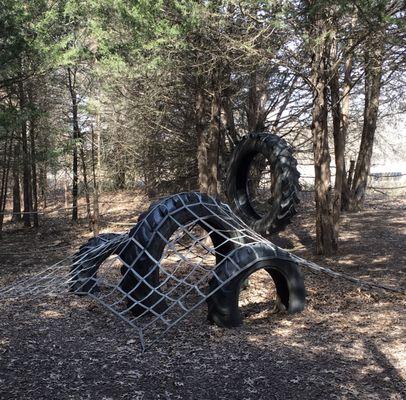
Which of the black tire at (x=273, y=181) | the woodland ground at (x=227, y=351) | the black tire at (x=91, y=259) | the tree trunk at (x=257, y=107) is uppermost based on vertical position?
the tree trunk at (x=257, y=107)

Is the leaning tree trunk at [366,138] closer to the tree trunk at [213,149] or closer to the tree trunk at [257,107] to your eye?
the tree trunk at [257,107]

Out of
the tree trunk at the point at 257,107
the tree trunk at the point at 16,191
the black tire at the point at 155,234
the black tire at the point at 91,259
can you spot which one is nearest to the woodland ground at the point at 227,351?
the black tire at the point at 91,259

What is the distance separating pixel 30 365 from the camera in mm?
4508

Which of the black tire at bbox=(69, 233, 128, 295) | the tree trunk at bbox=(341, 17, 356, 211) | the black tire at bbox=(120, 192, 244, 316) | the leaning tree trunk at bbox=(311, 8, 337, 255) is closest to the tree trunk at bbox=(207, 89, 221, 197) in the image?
the leaning tree trunk at bbox=(311, 8, 337, 255)

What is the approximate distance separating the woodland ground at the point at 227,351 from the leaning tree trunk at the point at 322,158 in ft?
4.07

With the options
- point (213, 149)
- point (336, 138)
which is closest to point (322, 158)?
point (336, 138)

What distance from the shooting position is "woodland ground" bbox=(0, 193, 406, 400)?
12.7 ft

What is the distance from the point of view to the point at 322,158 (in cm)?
879

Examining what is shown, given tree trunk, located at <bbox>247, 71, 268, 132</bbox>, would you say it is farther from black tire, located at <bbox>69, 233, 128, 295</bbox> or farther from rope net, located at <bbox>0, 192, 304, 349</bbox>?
rope net, located at <bbox>0, 192, 304, 349</bbox>

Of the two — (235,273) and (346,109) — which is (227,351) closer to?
(235,273)

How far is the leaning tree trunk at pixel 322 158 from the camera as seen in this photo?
28.1ft

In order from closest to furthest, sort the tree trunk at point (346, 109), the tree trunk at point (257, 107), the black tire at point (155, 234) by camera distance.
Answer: the black tire at point (155, 234) → the tree trunk at point (346, 109) → the tree trunk at point (257, 107)

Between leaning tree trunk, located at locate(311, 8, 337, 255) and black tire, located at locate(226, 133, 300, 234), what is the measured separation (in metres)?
1.17

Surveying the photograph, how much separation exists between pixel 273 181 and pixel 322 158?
1.36m
